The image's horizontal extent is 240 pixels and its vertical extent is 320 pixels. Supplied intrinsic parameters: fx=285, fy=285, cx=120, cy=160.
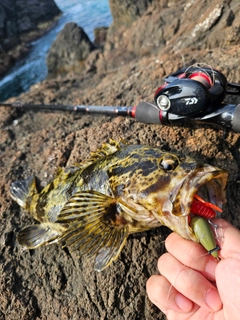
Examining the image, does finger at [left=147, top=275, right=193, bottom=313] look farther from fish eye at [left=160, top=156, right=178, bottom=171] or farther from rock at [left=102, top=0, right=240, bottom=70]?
rock at [left=102, top=0, right=240, bottom=70]

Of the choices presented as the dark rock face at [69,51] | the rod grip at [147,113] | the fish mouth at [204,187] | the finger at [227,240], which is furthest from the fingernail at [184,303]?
the dark rock face at [69,51]

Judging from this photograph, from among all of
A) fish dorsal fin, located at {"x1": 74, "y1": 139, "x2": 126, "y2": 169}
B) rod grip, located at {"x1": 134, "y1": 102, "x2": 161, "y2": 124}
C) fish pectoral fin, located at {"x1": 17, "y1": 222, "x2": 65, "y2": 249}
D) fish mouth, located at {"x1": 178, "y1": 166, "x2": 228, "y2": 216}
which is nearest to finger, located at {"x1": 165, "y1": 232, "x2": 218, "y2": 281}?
fish mouth, located at {"x1": 178, "y1": 166, "x2": 228, "y2": 216}

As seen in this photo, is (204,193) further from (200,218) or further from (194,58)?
(194,58)

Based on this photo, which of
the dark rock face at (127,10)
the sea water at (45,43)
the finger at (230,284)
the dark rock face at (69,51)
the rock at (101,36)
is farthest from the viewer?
the sea water at (45,43)

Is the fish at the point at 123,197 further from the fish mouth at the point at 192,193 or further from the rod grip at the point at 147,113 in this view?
the rod grip at the point at 147,113

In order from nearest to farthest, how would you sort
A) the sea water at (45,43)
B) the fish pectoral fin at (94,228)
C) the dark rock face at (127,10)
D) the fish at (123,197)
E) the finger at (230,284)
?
1. the finger at (230,284)
2. the fish at (123,197)
3. the fish pectoral fin at (94,228)
4. the dark rock face at (127,10)
5. the sea water at (45,43)

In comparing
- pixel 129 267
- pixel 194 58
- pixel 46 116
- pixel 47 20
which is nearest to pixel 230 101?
pixel 194 58
